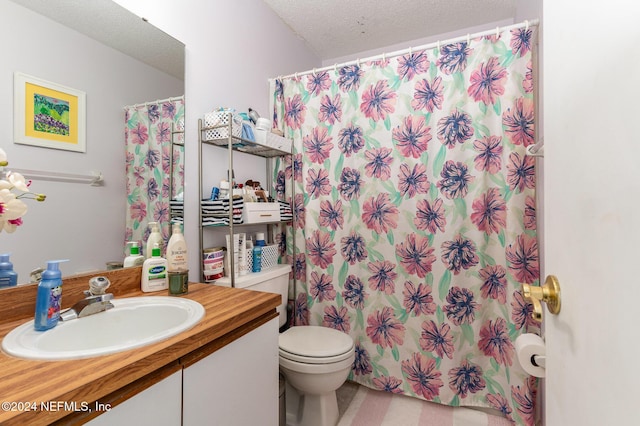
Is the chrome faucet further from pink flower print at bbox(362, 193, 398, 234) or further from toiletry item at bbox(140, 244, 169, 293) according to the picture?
pink flower print at bbox(362, 193, 398, 234)

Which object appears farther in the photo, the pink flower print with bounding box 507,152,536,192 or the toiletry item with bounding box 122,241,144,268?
the pink flower print with bounding box 507,152,536,192

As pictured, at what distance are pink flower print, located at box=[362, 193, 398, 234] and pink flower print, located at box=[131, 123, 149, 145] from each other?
47.1 inches

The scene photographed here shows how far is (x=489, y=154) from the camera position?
1.59 metres

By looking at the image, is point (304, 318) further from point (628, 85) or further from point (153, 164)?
point (628, 85)

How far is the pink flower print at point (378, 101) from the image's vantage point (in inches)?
69.3

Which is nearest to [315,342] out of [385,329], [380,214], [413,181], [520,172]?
[385,329]

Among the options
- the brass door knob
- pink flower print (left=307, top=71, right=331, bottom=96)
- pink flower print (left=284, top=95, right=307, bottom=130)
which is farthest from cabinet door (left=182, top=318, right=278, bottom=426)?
pink flower print (left=307, top=71, right=331, bottom=96)

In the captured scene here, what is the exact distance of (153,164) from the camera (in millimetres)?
1307

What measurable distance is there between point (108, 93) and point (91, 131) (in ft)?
0.54

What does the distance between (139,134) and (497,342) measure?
2.01 metres

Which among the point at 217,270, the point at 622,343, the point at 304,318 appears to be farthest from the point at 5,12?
the point at 304,318

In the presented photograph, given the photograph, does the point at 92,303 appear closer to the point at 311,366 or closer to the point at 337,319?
the point at 311,366

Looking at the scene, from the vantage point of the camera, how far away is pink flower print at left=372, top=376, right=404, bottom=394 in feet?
5.75

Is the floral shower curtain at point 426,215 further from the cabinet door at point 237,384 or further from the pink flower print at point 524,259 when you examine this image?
the cabinet door at point 237,384
